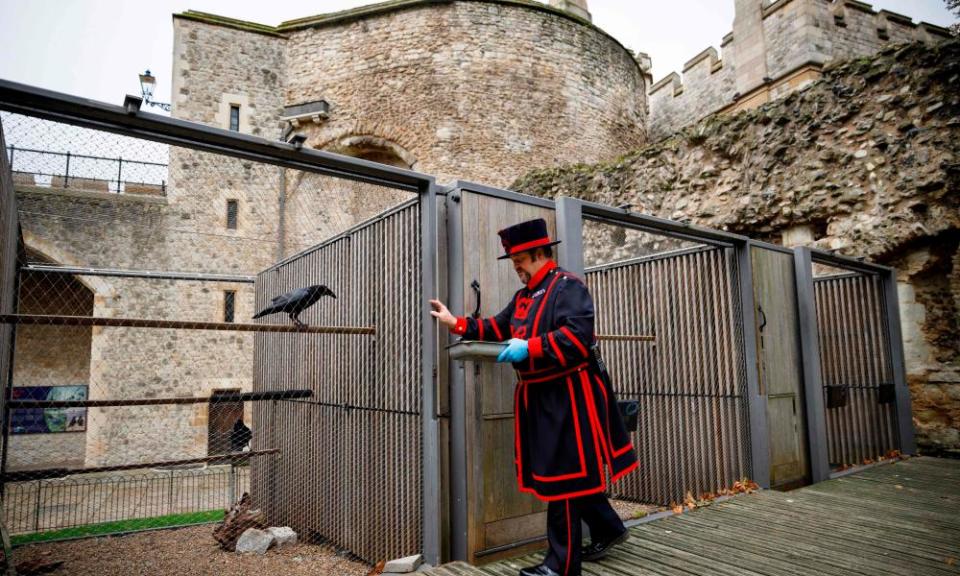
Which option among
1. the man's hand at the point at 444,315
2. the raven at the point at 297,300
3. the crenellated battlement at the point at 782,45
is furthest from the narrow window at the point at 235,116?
the man's hand at the point at 444,315

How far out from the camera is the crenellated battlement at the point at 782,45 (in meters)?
16.1

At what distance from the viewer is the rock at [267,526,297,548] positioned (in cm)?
522

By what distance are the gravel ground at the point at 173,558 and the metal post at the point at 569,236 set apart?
103 inches

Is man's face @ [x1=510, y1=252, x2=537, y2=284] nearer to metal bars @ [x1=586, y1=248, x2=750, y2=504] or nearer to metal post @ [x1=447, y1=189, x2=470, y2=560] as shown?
metal post @ [x1=447, y1=189, x2=470, y2=560]

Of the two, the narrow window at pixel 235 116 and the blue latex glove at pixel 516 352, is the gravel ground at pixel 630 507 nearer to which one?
the blue latex glove at pixel 516 352

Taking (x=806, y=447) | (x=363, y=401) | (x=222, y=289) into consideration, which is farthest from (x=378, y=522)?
(x=222, y=289)

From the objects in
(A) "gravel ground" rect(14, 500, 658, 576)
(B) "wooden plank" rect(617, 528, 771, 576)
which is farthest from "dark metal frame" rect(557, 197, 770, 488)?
(B) "wooden plank" rect(617, 528, 771, 576)

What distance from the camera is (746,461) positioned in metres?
5.46

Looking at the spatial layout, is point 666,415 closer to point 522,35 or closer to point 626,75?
point 522,35

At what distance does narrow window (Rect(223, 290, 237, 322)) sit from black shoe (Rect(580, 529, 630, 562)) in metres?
15.0

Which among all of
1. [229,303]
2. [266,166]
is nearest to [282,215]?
[266,166]

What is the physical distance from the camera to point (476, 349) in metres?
3.06

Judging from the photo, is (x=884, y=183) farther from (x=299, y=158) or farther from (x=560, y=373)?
(x=299, y=158)

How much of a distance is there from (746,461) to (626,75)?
59.8 feet
